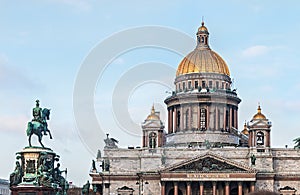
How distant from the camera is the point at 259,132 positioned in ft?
298

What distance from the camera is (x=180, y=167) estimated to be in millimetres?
87750

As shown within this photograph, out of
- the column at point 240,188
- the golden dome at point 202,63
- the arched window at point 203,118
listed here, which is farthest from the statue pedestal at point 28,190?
the golden dome at point 202,63

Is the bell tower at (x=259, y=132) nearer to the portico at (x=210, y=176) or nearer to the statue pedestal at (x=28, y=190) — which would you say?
the portico at (x=210, y=176)

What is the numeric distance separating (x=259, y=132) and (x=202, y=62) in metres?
15.1

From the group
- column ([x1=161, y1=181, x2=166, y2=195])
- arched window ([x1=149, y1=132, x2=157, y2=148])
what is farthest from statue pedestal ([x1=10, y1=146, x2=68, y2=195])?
arched window ([x1=149, y1=132, x2=157, y2=148])

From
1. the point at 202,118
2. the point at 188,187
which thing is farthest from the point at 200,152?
the point at 202,118

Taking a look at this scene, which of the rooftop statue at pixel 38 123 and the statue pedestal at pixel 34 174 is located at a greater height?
the rooftop statue at pixel 38 123

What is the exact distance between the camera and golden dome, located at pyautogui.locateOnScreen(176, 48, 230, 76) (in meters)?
100

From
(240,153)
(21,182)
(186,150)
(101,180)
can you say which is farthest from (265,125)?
(21,182)

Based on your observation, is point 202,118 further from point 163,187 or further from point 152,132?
point 163,187

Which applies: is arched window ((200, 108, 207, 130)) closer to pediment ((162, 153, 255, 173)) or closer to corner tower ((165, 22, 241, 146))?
corner tower ((165, 22, 241, 146))

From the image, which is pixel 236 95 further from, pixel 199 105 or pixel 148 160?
pixel 148 160

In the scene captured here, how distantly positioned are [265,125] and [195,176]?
11.5 metres

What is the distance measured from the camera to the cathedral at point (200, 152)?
3445 inches
